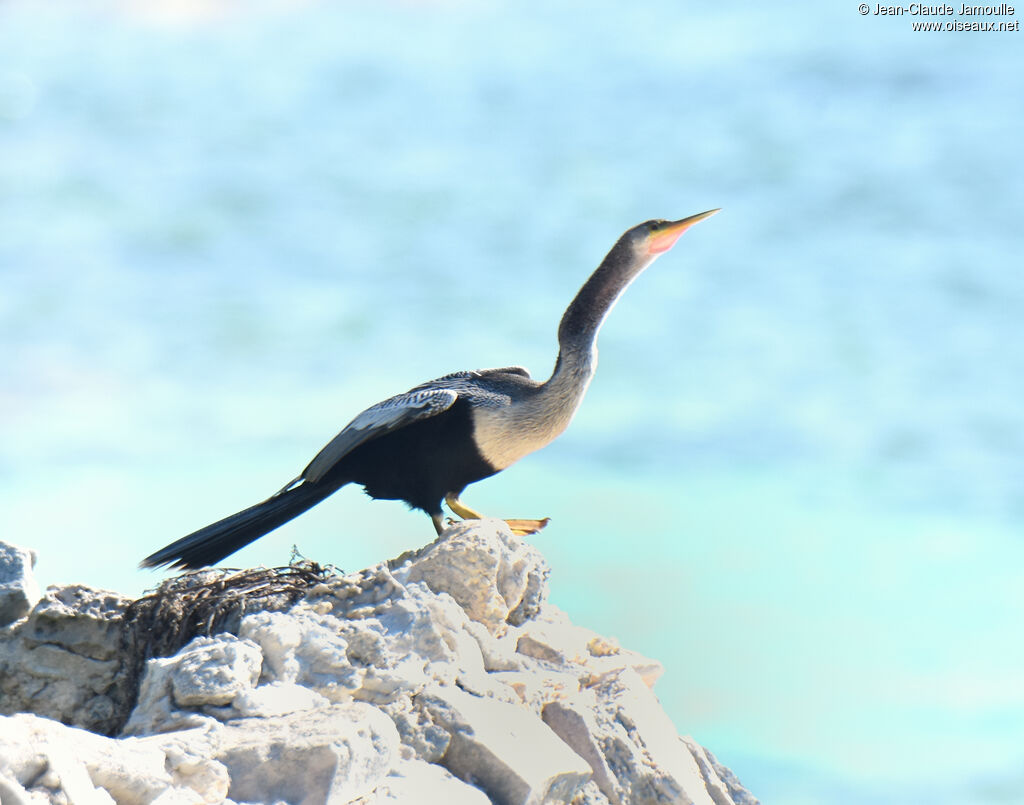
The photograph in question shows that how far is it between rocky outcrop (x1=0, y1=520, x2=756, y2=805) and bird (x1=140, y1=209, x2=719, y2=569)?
0.68 m

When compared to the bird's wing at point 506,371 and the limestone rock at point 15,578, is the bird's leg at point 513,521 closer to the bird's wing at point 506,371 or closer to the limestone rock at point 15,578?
the bird's wing at point 506,371

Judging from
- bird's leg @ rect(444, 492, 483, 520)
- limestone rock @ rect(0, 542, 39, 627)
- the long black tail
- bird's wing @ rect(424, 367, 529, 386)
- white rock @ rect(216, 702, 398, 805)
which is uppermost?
bird's wing @ rect(424, 367, 529, 386)

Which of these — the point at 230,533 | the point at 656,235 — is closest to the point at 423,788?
the point at 230,533

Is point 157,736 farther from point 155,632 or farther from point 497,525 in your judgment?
point 497,525

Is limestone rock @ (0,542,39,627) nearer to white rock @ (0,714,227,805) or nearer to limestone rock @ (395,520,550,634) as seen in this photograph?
limestone rock @ (395,520,550,634)

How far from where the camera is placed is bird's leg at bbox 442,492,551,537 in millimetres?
7301

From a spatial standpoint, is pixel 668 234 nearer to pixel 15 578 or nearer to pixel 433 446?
pixel 433 446

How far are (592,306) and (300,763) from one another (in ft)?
14.2

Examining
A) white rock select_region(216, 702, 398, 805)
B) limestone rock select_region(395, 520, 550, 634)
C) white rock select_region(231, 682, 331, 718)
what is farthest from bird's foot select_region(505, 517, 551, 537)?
white rock select_region(216, 702, 398, 805)

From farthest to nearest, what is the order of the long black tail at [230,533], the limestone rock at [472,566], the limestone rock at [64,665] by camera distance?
the long black tail at [230,533] → the limestone rock at [64,665] → the limestone rock at [472,566]

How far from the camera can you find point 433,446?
7133 millimetres

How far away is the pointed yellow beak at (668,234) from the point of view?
8070 millimetres

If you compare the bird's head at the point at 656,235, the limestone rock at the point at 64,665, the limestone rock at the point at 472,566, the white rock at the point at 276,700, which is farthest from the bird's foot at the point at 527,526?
the white rock at the point at 276,700

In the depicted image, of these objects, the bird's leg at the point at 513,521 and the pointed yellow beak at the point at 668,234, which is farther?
the pointed yellow beak at the point at 668,234
